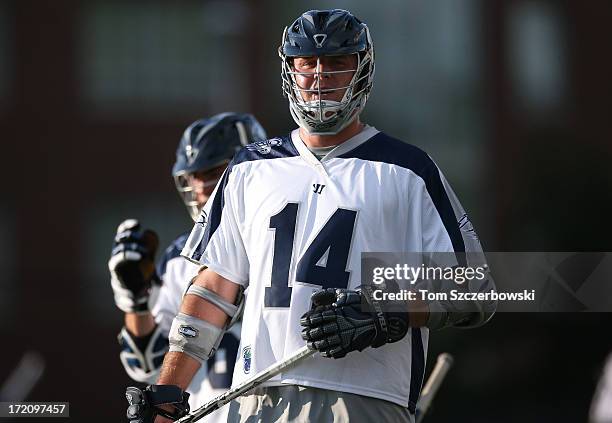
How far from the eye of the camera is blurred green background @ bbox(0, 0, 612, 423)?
2706 cm

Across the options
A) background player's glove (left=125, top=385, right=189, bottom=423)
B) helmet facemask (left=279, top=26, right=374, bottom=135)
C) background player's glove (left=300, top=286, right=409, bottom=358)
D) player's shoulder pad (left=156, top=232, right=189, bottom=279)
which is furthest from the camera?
player's shoulder pad (left=156, top=232, right=189, bottom=279)

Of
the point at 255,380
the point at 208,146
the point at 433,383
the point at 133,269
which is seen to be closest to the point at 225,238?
the point at 255,380

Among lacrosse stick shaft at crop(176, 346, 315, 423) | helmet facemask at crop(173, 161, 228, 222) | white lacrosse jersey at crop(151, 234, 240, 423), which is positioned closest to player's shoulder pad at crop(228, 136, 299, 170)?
lacrosse stick shaft at crop(176, 346, 315, 423)

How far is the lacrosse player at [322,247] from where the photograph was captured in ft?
16.1

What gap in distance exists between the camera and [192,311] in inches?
208

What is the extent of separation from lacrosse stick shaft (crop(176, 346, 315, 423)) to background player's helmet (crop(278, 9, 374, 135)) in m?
0.88

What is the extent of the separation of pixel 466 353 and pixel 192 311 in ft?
55.0

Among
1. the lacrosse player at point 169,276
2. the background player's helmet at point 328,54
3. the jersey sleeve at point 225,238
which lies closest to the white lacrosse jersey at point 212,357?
the lacrosse player at point 169,276

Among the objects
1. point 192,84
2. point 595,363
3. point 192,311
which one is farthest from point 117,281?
point 192,84

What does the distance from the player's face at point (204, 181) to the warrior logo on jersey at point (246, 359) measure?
2244 mm

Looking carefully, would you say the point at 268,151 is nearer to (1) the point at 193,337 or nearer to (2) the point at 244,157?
(2) the point at 244,157

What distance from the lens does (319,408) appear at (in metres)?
4.92

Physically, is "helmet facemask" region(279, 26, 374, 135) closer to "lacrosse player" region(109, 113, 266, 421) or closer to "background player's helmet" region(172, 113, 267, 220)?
"lacrosse player" region(109, 113, 266, 421)

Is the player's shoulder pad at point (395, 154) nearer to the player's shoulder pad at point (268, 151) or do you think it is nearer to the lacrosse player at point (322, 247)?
the lacrosse player at point (322, 247)
